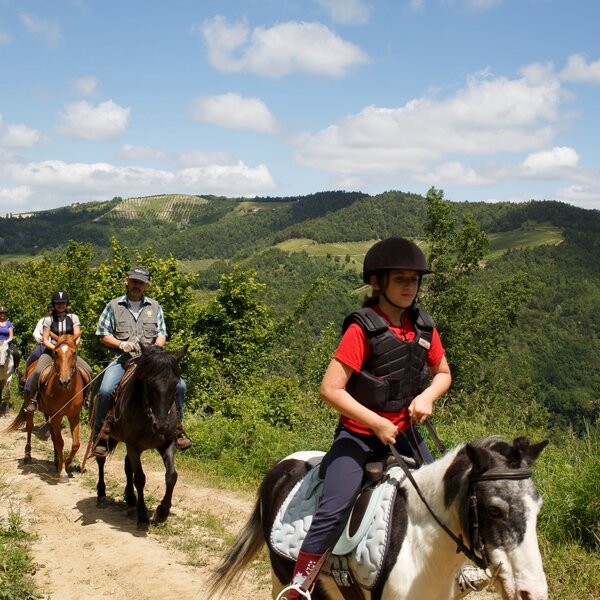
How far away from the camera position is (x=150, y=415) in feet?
22.7

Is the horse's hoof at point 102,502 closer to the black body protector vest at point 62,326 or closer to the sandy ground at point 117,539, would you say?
the sandy ground at point 117,539

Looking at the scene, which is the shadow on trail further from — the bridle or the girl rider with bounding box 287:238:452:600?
the bridle

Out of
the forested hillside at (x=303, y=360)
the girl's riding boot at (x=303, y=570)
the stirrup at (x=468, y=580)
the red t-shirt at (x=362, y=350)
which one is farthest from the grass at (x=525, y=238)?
the girl's riding boot at (x=303, y=570)

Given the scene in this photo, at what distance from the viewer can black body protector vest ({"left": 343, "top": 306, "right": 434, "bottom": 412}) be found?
3.32 meters

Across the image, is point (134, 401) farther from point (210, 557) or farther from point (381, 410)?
point (381, 410)

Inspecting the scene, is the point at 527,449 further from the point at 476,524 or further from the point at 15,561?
the point at 15,561

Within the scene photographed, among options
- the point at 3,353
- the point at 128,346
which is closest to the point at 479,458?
the point at 128,346

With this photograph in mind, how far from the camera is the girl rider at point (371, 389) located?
10.8 feet

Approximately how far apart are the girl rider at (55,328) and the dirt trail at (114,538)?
1439 mm

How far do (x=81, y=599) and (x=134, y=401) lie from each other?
2.42 meters

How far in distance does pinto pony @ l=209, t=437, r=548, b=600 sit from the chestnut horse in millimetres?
6413

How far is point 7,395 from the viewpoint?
594 inches

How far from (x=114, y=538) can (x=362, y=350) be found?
15.7 ft

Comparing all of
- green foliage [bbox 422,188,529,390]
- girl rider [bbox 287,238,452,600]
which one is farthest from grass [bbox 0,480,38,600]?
green foliage [bbox 422,188,529,390]
